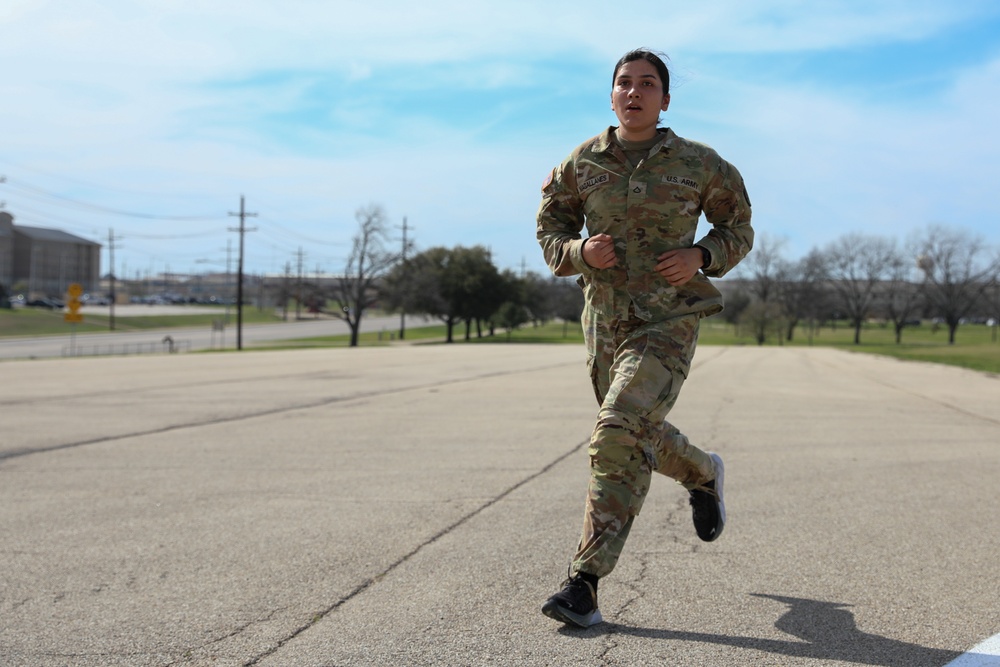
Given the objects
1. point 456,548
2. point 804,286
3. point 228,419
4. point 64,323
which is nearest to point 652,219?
point 456,548

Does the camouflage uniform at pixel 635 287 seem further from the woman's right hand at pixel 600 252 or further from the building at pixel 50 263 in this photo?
the building at pixel 50 263

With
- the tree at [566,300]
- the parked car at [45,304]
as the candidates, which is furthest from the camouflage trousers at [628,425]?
the parked car at [45,304]

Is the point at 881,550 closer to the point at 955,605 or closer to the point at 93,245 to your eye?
the point at 955,605

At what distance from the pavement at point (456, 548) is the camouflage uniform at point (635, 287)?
1.70 feet

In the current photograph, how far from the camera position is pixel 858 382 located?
19484mm

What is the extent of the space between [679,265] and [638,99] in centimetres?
67

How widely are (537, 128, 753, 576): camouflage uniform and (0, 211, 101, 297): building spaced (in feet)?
357

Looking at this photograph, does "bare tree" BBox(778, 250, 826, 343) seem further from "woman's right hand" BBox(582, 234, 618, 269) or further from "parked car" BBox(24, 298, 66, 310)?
"woman's right hand" BBox(582, 234, 618, 269)

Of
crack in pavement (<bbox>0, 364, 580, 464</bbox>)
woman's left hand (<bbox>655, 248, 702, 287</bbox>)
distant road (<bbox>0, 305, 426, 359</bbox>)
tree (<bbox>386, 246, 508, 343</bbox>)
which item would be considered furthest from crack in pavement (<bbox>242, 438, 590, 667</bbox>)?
tree (<bbox>386, 246, 508, 343</bbox>)

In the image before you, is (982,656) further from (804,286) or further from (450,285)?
(804,286)

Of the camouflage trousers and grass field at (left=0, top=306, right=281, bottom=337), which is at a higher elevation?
the camouflage trousers

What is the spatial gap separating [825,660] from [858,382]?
697 inches

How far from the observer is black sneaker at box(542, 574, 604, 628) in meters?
3.21

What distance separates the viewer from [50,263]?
369ft
